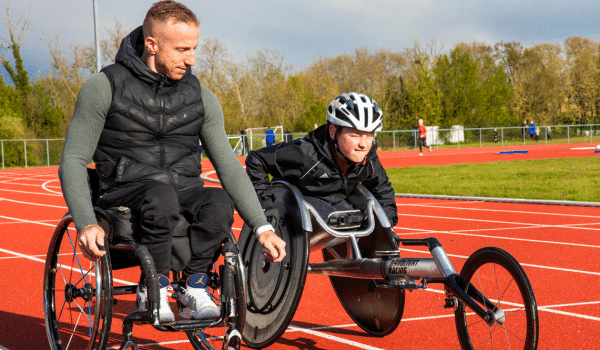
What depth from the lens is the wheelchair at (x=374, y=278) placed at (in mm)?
3207

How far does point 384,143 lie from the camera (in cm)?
5047

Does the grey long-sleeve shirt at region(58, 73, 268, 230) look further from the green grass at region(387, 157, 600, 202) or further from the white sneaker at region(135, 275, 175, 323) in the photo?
the green grass at region(387, 157, 600, 202)

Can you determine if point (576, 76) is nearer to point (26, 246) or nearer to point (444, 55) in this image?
point (444, 55)

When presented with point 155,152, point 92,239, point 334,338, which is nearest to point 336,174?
point 334,338

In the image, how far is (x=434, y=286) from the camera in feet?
19.7

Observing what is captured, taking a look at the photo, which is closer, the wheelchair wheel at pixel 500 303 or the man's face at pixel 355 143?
the wheelchair wheel at pixel 500 303

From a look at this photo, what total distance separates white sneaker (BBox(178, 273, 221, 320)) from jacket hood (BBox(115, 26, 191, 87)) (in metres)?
0.90

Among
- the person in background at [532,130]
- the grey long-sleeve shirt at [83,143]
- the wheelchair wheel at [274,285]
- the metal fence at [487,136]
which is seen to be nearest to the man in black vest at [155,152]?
the grey long-sleeve shirt at [83,143]

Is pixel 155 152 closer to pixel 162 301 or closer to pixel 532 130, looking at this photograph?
pixel 162 301

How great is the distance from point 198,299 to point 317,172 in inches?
61.7

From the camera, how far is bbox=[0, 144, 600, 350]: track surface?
14.4ft

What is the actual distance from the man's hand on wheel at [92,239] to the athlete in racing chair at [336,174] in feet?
4.54

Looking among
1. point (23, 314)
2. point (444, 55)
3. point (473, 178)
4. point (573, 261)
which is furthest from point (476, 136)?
point (23, 314)

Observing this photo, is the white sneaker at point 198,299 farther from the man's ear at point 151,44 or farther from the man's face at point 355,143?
the man's face at point 355,143
